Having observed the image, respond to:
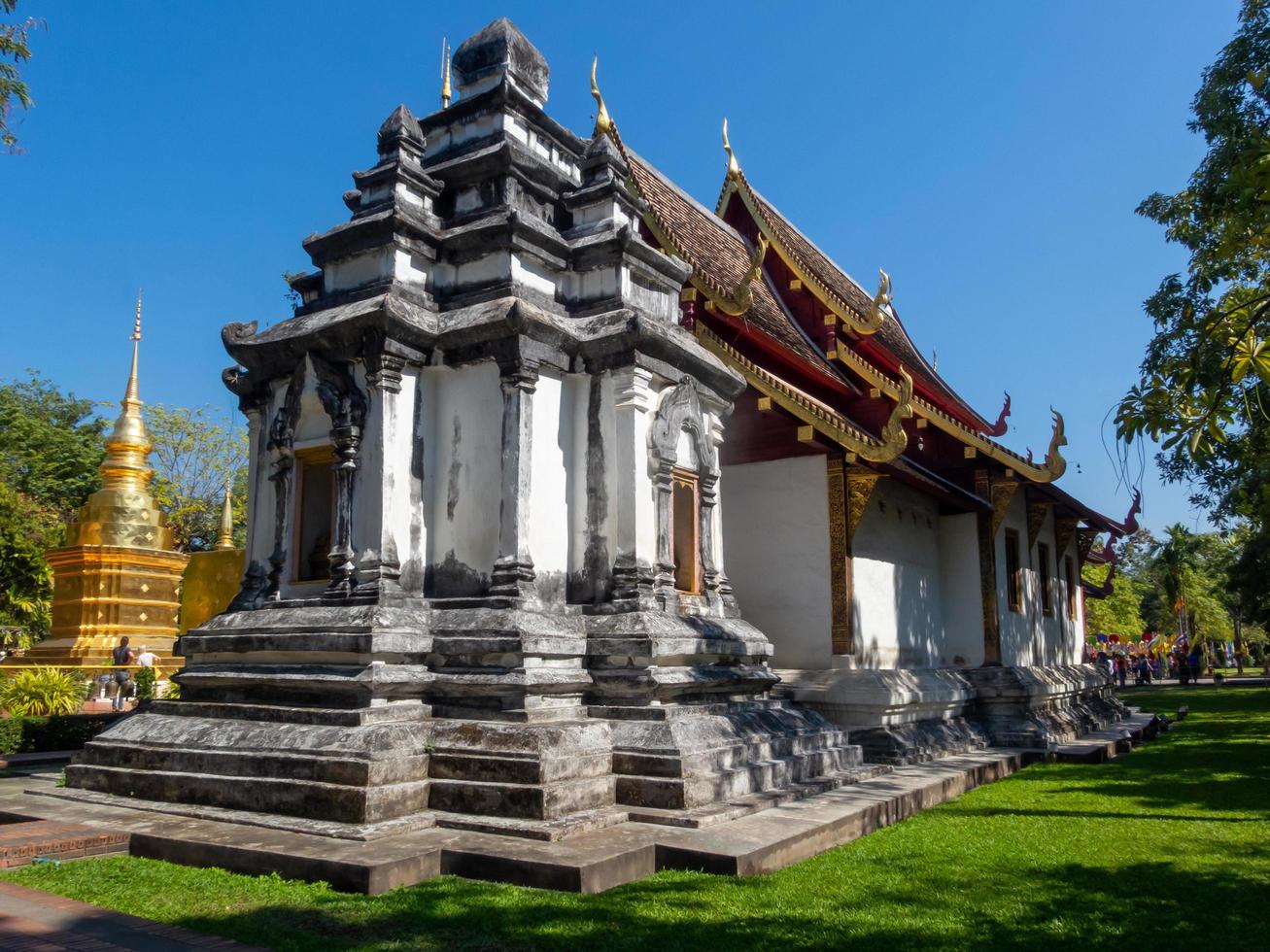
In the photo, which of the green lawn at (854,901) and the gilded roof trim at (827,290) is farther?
the gilded roof trim at (827,290)

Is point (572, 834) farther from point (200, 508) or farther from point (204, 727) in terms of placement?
point (200, 508)

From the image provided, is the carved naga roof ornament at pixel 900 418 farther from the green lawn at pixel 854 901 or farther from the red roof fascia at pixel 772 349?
the green lawn at pixel 854 901

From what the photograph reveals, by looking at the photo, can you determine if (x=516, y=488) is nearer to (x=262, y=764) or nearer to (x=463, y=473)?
(x=463, y=473)

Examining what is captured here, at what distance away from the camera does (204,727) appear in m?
7.36

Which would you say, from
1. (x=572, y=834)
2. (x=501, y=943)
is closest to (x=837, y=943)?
(x=501, y=943)

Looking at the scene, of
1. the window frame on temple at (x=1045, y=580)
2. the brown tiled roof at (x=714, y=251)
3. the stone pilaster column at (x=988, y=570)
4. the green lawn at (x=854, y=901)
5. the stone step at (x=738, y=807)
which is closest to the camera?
the green lawn at (x=854, y=901)

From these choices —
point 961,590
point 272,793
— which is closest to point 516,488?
point 272,793

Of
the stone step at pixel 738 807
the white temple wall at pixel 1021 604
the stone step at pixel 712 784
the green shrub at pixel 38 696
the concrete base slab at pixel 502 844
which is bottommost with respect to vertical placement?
the concrete base slab at pixel 502 844

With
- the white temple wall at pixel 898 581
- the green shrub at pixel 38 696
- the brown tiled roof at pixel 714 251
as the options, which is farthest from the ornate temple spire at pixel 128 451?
the white temple wall at pixel 898 581

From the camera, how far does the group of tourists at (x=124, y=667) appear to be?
54.5 ft

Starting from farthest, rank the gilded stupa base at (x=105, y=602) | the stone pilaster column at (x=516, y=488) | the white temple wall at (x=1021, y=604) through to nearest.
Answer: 1. the gilded stupa base at (x=105, y=602)
2. the white temple wall at (x=1021, y=604)
3. the stone pilaster column at (x=516, y=488)

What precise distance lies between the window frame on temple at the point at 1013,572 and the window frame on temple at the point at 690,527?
7.54 m

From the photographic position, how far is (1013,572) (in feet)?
49.7

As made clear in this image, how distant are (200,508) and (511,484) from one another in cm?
3006
